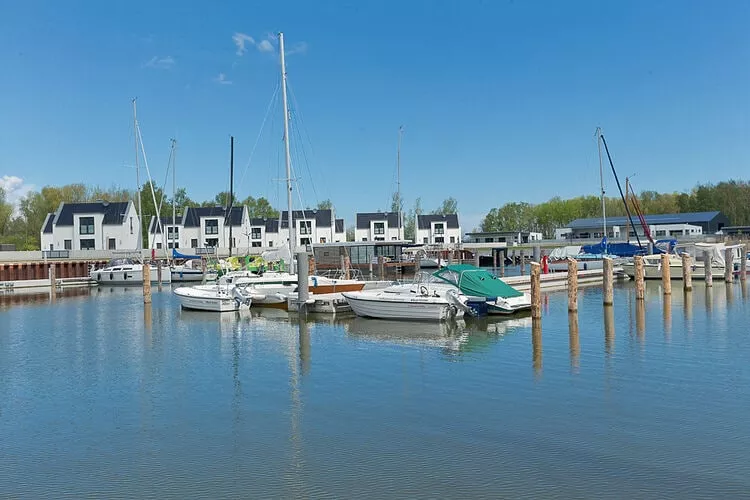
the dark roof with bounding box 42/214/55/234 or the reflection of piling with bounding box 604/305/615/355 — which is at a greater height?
the dark roof with bounding box 42/214/55/234

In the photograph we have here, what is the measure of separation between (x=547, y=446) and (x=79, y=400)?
1180 centimetres

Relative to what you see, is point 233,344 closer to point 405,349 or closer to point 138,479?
point 405,349

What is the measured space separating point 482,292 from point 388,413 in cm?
1572

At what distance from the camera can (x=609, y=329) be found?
26.3 m

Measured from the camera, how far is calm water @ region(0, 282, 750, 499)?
11.1 metres

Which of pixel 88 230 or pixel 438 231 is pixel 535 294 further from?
pixel 438 231

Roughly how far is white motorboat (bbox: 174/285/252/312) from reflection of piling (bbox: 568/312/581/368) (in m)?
16.9

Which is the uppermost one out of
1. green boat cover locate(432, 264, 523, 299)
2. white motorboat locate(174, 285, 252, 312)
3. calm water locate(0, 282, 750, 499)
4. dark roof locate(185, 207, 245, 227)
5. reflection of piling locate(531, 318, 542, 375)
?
dark roof locate(185, 207, 245, 227)

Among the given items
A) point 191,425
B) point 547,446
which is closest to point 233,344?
point 191,425

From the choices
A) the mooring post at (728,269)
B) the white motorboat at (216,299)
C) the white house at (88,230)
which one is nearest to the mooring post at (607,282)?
the mooring post at (728,269)

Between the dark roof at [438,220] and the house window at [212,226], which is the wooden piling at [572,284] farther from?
the dark roof at [438,220]

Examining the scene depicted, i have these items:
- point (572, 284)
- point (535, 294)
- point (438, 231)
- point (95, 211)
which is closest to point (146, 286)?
point (535, 294)

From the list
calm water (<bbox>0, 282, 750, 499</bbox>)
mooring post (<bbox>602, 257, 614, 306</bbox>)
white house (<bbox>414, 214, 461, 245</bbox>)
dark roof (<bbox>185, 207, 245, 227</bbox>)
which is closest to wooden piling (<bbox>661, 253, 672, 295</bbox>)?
mooring post (<bbox>602, 257, 614, 306</bbox>)

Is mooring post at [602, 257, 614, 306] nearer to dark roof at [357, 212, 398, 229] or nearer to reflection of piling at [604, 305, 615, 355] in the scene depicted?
reflection of piling at [604, 305, 615, 355]
